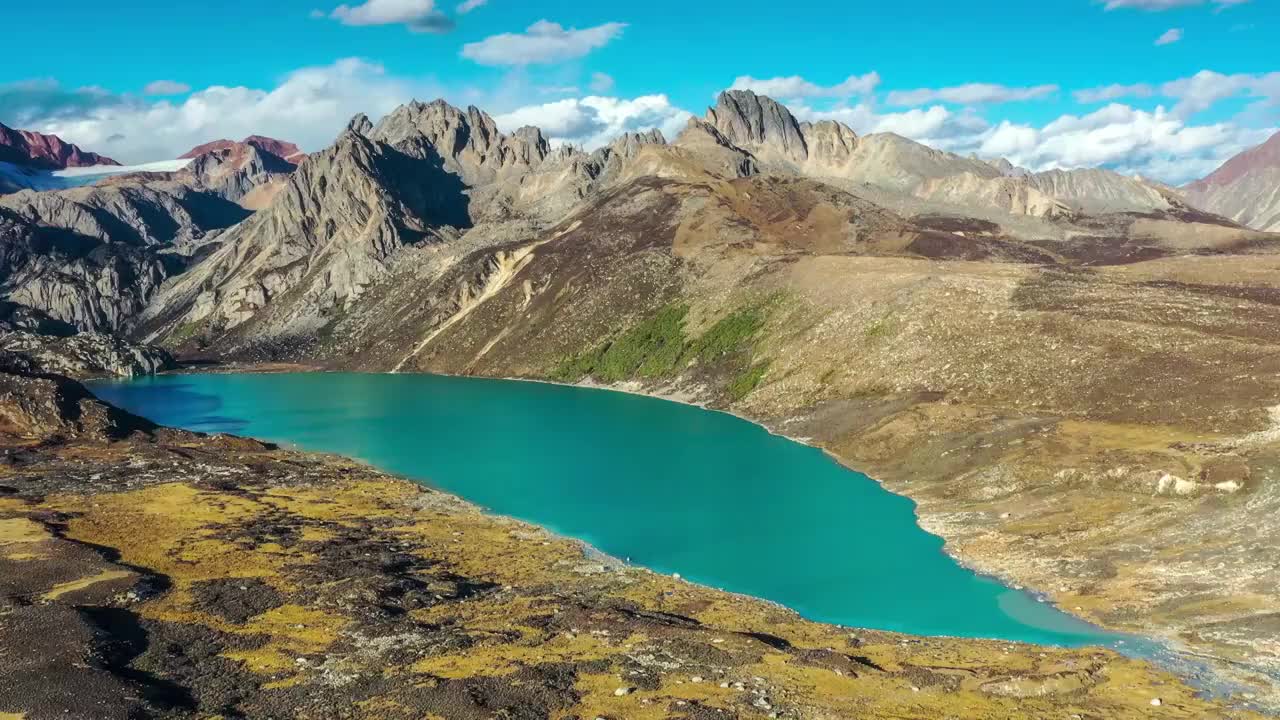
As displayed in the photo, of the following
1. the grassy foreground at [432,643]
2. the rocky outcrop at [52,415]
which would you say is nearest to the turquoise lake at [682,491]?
the grassy foreground at [432,643]

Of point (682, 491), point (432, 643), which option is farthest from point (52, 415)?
point (432, 643)

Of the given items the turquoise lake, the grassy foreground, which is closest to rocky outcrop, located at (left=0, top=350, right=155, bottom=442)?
the turquoise lake

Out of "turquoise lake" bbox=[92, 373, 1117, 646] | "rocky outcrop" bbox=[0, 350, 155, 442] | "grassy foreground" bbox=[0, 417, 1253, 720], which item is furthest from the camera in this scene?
"rocky outcrop" bbox=[0, 350, 155, 442]

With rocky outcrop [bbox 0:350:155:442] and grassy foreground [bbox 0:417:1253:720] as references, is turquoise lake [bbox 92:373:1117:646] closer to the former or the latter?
grassy foreground [bbox 0:417:1253:720]

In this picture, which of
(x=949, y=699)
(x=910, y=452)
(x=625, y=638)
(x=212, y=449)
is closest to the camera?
(x=949, y=699)

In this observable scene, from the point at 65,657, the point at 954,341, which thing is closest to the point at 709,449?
the point at 954,341

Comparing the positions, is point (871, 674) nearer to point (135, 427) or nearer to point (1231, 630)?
point (1231, 630)

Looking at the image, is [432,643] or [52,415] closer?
[432,643]

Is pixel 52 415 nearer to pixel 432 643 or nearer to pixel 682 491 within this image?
pixel 682 491

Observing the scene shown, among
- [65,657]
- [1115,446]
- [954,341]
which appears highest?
[954,341]
